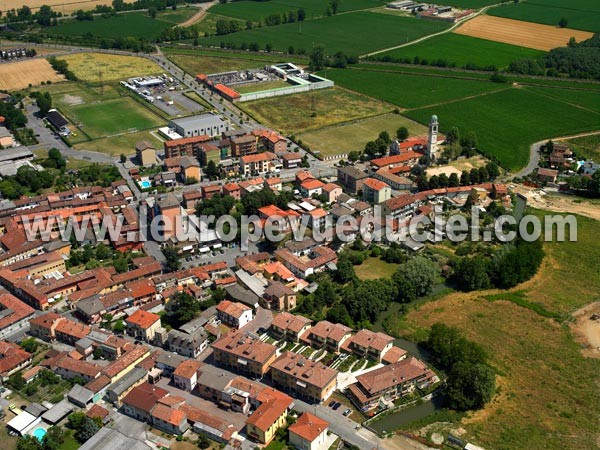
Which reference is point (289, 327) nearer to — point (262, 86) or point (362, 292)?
point (362, 292)

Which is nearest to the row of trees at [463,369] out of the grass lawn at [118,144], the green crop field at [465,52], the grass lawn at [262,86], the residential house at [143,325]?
the residential house at [143,325]

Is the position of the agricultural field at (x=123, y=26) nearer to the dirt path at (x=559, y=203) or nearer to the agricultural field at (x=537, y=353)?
the dirt path at (x=559, y=203)

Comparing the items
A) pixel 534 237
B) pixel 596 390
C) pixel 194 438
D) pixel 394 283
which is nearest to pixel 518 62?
pixel 534 237

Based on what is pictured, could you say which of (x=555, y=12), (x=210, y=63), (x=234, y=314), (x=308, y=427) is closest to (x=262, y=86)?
(x=210, y=63)

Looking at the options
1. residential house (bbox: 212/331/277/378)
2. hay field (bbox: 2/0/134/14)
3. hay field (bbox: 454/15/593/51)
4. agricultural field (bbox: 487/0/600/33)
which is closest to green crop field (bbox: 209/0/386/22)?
hay field (bbox: 2/0/134/14)

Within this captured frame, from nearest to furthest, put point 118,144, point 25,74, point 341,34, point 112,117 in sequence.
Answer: point 118,144 < point 112,117 < point 25,74 < point 341,34

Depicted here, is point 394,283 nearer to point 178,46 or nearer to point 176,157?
point 176,157

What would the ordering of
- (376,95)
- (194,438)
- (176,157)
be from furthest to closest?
(376,95) → (176,157) → (194,438)
